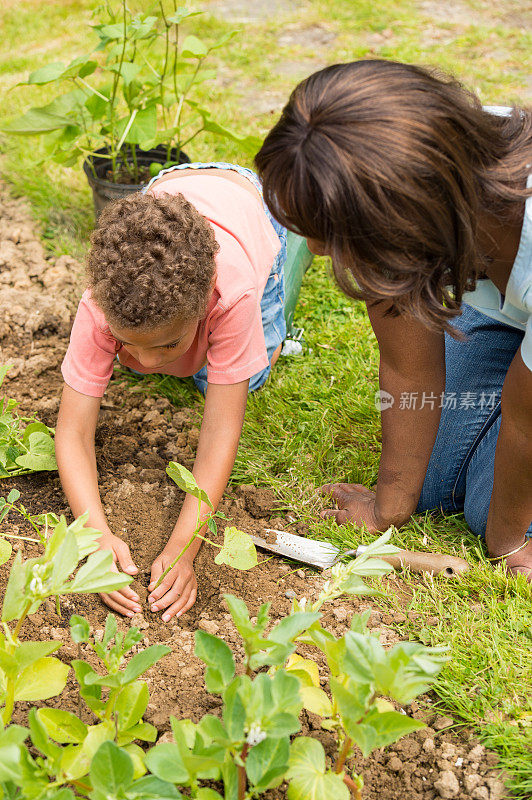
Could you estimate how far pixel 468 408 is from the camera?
73.0 inches

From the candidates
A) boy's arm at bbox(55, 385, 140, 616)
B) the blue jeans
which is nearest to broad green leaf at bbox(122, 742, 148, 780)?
boy's arm at bbox(55, 385, 140, 616)

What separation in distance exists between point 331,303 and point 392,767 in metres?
1.61

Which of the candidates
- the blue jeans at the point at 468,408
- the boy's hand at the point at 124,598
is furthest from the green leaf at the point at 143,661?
the blue jeans at the point at 468,408

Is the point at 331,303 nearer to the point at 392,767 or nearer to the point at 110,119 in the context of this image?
the point at 110,119

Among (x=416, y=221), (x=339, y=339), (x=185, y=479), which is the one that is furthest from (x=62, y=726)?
(x=339, y=339)

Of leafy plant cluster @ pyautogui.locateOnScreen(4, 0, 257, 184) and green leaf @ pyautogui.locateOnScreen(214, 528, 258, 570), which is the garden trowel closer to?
green leaf @ pyautogui.locateOnScreen(214, 528, 258, 570)

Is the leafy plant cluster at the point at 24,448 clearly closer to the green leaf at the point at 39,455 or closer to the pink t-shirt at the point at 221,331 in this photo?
the green leaf at the point at 39,455

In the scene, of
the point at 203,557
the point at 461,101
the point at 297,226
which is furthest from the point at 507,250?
the point at 203,557

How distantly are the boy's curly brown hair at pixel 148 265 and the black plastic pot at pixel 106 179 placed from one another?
38.2 inches

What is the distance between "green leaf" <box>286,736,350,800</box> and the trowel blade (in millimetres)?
618

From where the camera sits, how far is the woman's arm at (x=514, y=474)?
1420 millimetres

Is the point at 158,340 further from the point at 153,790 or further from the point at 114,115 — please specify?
the point at 114,115

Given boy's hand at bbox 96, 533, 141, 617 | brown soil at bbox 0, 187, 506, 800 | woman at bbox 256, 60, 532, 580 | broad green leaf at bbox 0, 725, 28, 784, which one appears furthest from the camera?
boy's hand at bbox 96, 533, 141, 617

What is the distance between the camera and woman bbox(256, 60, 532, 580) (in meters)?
1.15
